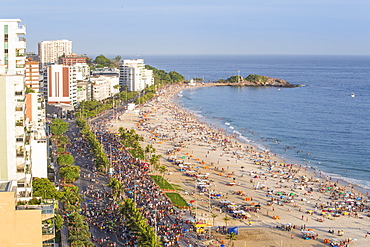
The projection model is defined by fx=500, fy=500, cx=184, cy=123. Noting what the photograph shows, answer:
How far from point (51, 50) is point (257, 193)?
14016 cm

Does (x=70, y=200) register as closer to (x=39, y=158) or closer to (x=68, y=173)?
(x=39, y=158)

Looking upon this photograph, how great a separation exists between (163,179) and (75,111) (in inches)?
1712

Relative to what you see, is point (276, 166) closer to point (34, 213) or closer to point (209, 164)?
point (209, 164)

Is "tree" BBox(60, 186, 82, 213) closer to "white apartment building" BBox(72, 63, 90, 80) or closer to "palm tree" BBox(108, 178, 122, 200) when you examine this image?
"palm tree" BBox(108, 178, 122, 200)

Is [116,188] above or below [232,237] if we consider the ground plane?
above

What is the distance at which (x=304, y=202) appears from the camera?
149ft

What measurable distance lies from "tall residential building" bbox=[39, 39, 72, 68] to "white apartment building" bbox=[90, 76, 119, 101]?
162ft

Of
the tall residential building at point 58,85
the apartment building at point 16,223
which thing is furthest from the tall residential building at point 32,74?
the apartment building at point 16,223

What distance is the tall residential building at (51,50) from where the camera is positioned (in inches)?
6624

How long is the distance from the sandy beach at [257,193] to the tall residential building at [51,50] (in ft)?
344

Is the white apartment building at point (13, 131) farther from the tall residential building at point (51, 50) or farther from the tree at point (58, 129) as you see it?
the tall residential building at point (51, 50)

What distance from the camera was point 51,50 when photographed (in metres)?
173

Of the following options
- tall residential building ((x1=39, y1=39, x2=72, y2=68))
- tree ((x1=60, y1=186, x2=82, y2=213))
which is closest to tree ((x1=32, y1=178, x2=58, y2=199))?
tree ((x1=60, y1=186, x2=82, y2=213))

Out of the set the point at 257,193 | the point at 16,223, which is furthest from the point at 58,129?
the point at 16,223
